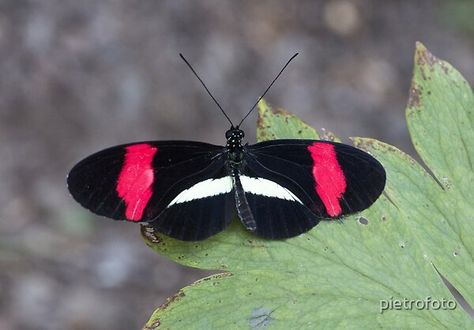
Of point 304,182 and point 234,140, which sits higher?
point 234,140

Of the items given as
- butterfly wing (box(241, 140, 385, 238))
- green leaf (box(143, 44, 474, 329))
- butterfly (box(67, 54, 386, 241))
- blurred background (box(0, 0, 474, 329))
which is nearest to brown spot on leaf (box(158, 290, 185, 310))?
green leaf (box(143, 44, 474, 329))

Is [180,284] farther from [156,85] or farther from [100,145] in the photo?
[156,85]

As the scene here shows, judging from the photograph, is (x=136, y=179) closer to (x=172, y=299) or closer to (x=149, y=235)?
(x=149, y=235)

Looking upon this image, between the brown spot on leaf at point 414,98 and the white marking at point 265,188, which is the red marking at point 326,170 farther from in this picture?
the brown spot on leaf at point 414,98

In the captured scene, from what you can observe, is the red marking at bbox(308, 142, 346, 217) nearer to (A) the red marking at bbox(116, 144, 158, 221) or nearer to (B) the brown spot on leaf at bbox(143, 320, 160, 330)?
(A) the red marking at bbox(116, 144, 158, 221)

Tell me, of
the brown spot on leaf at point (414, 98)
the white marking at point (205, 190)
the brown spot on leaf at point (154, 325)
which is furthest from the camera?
the brown spot on leaf at point (414, 98)

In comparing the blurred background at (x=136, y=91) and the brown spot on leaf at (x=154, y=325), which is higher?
the blurred background at (x=136, y=91)

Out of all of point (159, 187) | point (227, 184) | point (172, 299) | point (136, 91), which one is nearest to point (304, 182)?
point (227, 184)

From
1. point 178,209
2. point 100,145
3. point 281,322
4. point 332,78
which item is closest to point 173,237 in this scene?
point 178,209

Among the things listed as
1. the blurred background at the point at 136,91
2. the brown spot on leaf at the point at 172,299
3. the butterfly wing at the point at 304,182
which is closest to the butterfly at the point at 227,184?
the butterfly wing at the point at 304,182
